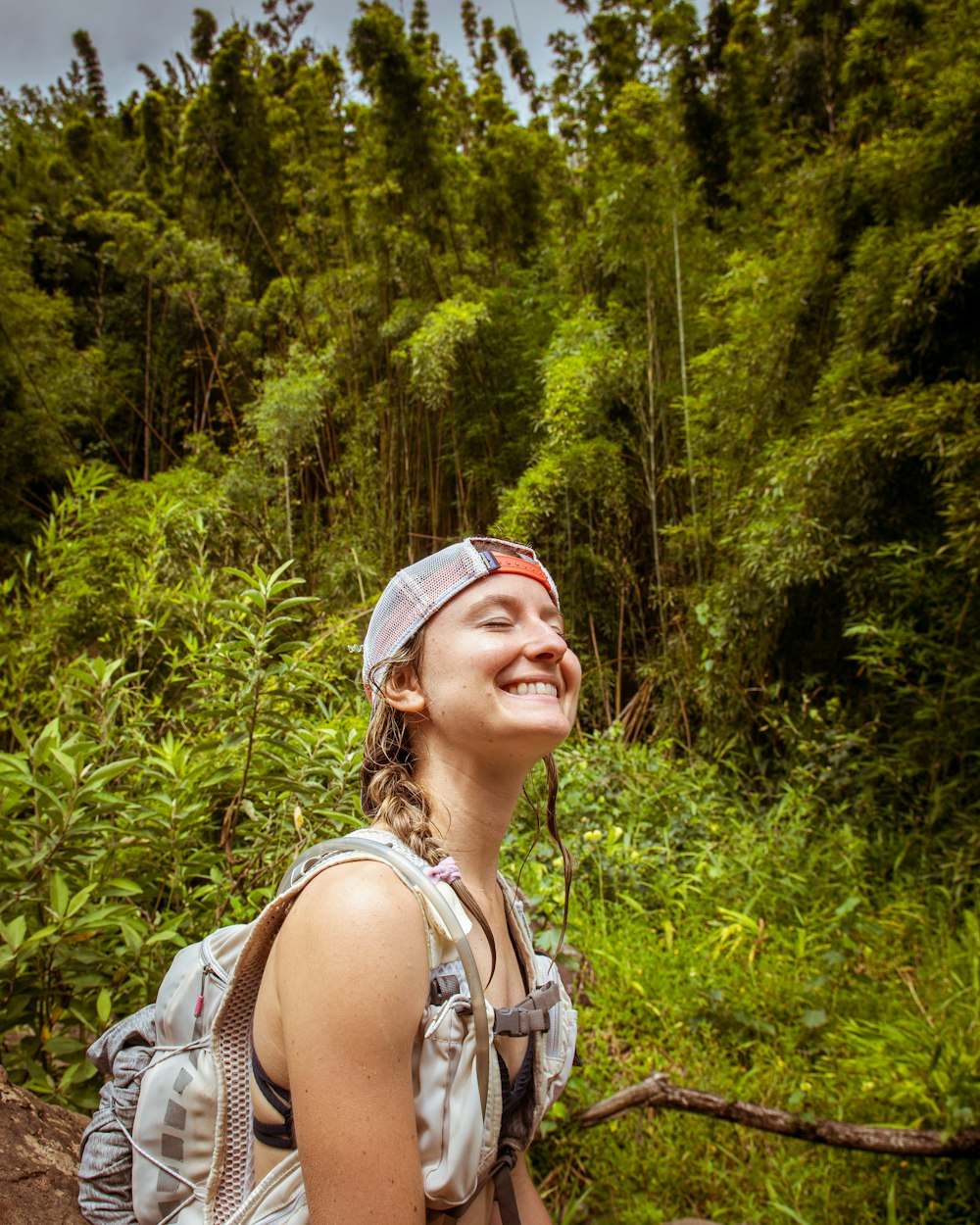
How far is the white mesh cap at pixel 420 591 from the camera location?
0.92 meters

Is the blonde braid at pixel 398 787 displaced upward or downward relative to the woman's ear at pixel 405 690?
downward

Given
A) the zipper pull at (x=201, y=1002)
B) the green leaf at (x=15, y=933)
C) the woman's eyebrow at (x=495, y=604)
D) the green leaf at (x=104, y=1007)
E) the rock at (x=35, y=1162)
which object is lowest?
the green leaf at (x=104, y=1007)

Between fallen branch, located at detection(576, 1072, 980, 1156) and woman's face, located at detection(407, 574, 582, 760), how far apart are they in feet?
4.34

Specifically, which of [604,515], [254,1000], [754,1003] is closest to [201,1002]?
[254,1000]

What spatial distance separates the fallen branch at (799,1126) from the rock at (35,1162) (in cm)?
130

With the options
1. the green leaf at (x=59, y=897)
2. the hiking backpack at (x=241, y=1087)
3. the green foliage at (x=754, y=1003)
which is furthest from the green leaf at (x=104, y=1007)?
the green foliage at (x=754, y=1003)

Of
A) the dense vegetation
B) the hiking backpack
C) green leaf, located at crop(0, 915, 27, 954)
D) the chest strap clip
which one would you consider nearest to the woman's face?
the hiking backpack

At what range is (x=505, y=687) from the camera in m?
0.86

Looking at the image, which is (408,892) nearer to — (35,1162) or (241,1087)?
(241,1087)

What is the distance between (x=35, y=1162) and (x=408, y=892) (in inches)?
21.4

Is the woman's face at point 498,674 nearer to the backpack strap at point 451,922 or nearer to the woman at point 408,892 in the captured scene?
the woman at point 408,892

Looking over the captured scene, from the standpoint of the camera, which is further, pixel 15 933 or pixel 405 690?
pixel 15 933

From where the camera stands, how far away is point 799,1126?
168 centimetres

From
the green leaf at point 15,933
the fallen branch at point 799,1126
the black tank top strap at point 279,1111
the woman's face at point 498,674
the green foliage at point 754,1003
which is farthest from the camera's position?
the green foliage at point 754,1003
